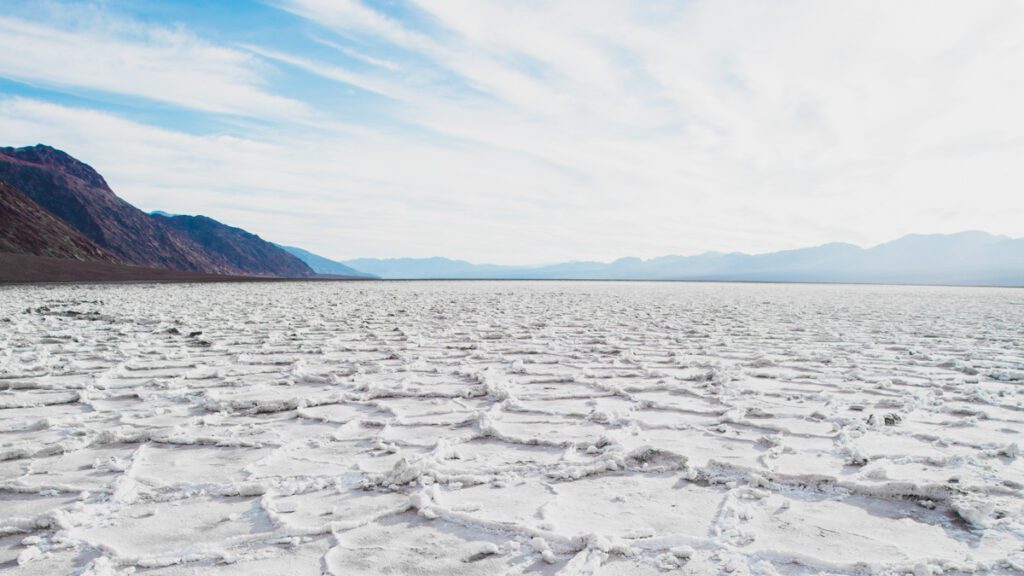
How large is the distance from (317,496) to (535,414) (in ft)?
5.08

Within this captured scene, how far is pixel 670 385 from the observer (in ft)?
13.8

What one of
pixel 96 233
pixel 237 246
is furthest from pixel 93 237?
pixel 237 246

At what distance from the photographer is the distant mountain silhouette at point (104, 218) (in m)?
82.5

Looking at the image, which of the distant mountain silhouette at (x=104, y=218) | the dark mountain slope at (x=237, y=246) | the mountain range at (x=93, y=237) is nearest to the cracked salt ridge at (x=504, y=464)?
the mountain range at (x=93, y=237)

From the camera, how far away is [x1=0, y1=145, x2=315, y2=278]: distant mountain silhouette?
3248 inches

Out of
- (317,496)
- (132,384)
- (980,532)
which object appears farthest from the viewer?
(132,384)

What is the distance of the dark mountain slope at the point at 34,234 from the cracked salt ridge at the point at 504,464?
184ft

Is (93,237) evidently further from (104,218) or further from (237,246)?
(237,246)

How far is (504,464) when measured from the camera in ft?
8.39

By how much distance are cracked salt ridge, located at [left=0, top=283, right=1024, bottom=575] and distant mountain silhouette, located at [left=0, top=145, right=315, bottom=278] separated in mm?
80434

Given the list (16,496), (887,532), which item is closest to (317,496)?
(16,496)

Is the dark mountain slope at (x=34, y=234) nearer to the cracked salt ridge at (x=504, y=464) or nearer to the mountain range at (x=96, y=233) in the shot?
the mountain range at (x=96, y=233)

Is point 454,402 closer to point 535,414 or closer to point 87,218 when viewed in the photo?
point 535,414

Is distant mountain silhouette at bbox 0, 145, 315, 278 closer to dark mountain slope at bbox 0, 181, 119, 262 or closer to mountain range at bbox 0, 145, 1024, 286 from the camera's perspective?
mountain range at bbox 0, 145, 1024, 286
